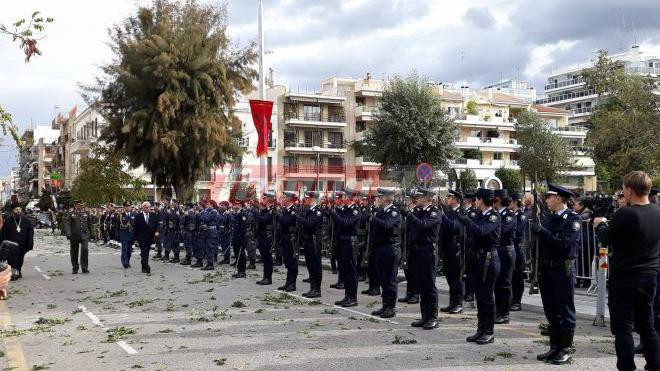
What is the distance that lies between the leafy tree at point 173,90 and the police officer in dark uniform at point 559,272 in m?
27.5

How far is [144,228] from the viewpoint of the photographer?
18.7 metres

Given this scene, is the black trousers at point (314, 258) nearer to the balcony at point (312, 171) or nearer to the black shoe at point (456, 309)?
the black shoe at point (456, 309)

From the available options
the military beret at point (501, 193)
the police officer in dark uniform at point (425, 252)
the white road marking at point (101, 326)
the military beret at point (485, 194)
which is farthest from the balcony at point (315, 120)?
the military beret at point (485, 194)

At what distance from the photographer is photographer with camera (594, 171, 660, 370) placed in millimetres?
6000

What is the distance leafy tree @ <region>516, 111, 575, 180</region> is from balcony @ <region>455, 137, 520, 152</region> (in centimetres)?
1071

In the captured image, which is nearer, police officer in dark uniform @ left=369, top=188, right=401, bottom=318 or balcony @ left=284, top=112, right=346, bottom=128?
police officer in dark uniform @ left=369, top=188, right=401, bottom=318

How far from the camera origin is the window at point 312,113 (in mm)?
66500

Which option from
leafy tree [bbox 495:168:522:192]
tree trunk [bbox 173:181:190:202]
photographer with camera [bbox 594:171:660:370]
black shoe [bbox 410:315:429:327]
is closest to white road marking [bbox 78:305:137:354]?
black shoe [bbox 410:315:429:327]

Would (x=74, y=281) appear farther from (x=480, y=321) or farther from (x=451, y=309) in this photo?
Result: (x=480, y=321)

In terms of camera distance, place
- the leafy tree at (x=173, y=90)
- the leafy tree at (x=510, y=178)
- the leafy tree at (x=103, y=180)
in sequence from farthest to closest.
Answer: the leafy tree at (x=510, y=178) → the leafy tree at (x=103, y=180) → the leafy tree at (x=173, y=90)

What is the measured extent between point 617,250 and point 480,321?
9.18 feet

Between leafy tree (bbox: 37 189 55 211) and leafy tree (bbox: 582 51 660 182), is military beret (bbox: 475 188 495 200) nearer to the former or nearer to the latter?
leafy tree (bbox: 582 51 660 182)

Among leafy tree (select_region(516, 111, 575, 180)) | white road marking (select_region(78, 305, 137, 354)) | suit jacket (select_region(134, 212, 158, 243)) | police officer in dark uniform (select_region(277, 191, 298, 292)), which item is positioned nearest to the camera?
white road marking (select_region(78, 305, 137, 354))

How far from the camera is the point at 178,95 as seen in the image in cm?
3350
